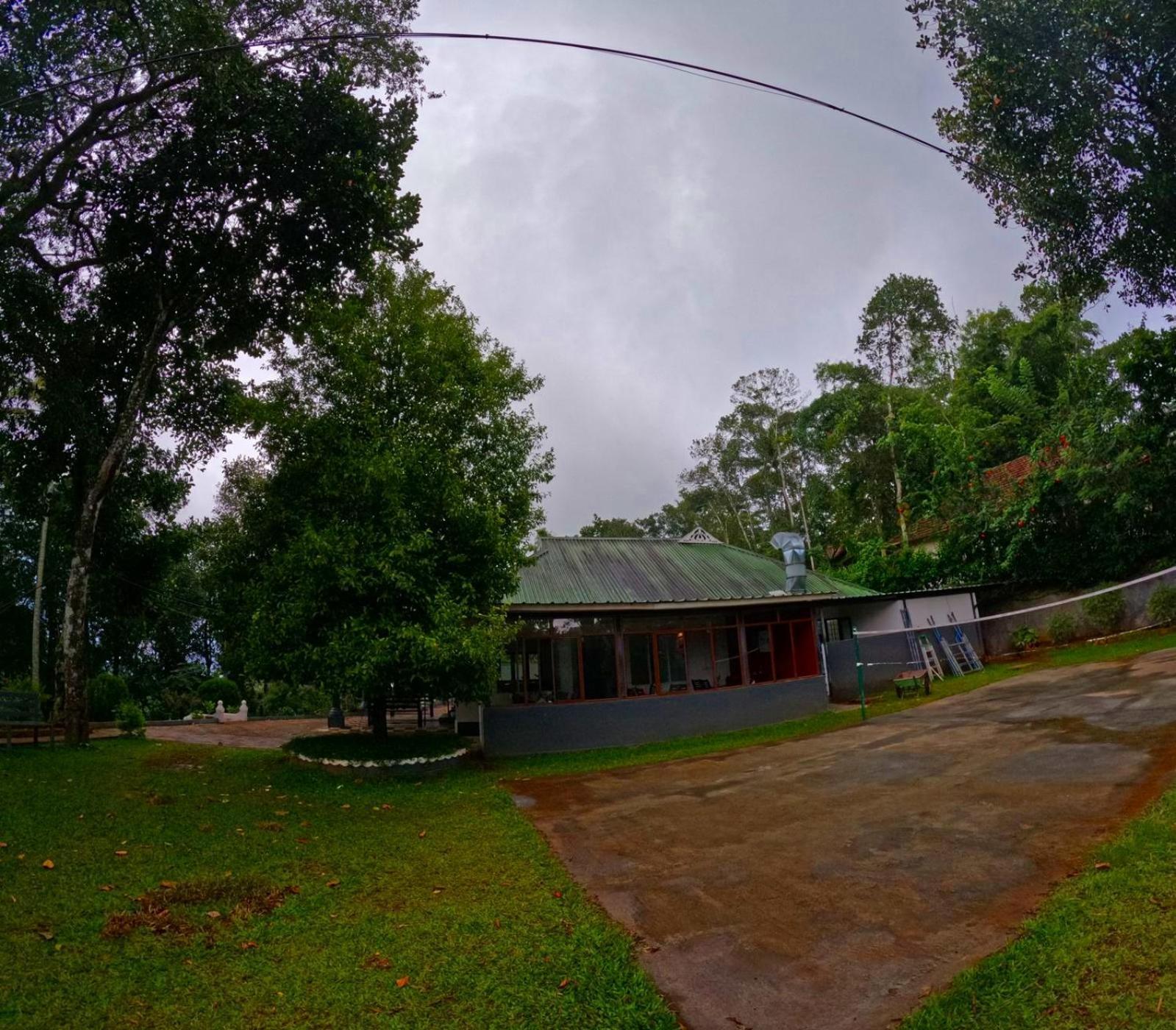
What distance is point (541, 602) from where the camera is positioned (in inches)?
597

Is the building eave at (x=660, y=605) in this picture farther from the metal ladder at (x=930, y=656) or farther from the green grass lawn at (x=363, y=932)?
the green grass lawn at (x=363, y=932)

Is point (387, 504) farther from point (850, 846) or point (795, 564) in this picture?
Answer: point (795, 564)

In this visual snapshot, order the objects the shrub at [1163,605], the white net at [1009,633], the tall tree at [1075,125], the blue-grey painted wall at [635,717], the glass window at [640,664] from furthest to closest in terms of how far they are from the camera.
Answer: the white net at [1009,633]
the shrub at [1163,605]
the glass window at [640,664]
the blue-grey painted wall at [635,717]
the tall tree at [1075,125]

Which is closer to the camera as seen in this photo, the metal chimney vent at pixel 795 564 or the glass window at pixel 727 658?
the glass window at pixel 727 658

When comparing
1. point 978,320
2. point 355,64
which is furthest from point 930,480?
point 355,64

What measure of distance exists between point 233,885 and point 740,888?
4.00 m

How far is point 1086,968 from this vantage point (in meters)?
3.55

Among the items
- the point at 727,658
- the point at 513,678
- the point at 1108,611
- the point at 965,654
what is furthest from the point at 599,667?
the point at 1108,611

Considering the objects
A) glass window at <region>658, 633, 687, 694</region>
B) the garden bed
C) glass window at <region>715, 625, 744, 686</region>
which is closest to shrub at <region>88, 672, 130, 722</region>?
the garden bed

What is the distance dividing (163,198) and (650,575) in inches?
505

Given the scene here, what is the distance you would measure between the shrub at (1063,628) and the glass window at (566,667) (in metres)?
15.2

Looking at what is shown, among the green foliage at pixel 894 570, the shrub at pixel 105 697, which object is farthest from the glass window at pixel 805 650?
the shrub at pixel 105 697

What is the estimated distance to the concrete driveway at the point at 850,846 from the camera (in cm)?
399

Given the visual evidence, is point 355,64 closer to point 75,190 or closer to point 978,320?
point 75,190
